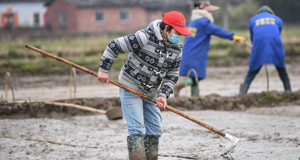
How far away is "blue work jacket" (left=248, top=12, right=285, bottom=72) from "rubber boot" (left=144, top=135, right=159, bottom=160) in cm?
436

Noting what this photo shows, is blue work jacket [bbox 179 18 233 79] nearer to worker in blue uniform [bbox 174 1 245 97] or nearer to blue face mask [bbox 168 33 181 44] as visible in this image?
worker in blue uniform [bbox 174 1 245 97]

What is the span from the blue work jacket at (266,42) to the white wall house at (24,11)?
43598 millimetres

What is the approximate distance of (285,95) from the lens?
932 centimetres

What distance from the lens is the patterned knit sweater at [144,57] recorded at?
4.88m

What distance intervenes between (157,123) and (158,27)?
1.14 meters

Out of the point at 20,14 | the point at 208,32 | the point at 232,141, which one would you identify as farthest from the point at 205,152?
the point at 20,14

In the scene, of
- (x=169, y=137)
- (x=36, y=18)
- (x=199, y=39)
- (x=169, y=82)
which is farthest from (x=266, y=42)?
(x=36, y=18)

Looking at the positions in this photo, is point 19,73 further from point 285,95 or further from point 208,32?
point 285,95

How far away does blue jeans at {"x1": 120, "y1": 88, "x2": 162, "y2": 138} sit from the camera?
507 cm

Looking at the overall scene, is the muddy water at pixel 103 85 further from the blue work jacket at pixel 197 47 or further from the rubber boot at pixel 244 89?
the blue work jacket at pixel 197 47

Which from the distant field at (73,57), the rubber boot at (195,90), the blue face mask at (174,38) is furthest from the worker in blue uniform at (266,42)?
the distant field at (73,57)

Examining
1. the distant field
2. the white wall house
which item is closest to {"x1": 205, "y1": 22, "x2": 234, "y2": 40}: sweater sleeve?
the distant field

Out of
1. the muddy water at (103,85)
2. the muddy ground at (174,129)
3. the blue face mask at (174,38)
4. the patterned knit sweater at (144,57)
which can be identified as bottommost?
the muddy water at (103,85)

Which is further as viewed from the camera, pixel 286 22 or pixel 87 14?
pixel 87 14
